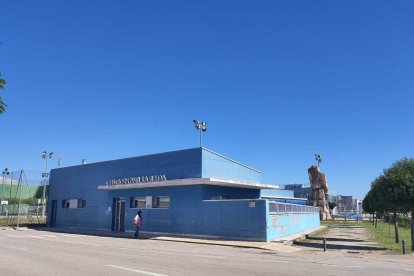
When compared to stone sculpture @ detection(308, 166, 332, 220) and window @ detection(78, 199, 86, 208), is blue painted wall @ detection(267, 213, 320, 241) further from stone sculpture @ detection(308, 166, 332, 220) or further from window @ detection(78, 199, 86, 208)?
stone sculpture @ detection(308, 166, 332, 220)

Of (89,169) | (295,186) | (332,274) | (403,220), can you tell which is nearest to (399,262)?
Result: (332,274)

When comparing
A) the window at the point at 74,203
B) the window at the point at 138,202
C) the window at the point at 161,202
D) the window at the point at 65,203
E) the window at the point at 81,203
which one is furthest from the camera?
the window at the point at 65,203

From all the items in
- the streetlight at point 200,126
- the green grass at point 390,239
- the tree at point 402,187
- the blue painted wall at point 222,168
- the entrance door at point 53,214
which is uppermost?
the streetlight at point 200,126

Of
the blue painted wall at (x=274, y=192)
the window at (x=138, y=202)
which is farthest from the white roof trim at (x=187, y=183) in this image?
the blue painted wall at (x=274, y=192)

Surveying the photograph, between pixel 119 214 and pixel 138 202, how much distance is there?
109 inches

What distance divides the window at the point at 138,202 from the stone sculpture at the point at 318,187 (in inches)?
2031

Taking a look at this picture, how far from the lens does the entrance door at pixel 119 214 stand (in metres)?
32.4

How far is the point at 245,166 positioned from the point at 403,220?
4096cm

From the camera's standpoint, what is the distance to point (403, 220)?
62750 mm

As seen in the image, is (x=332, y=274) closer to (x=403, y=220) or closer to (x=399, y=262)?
(x=399, y=262)

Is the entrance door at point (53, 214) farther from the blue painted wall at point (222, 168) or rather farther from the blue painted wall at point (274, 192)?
the blue painted wall at point (274, 192)

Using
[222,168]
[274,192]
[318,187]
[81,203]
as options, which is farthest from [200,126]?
[318,187]

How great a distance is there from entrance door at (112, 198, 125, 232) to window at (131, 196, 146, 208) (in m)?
1.62

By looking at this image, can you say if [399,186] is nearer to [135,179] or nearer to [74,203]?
[135,179]
